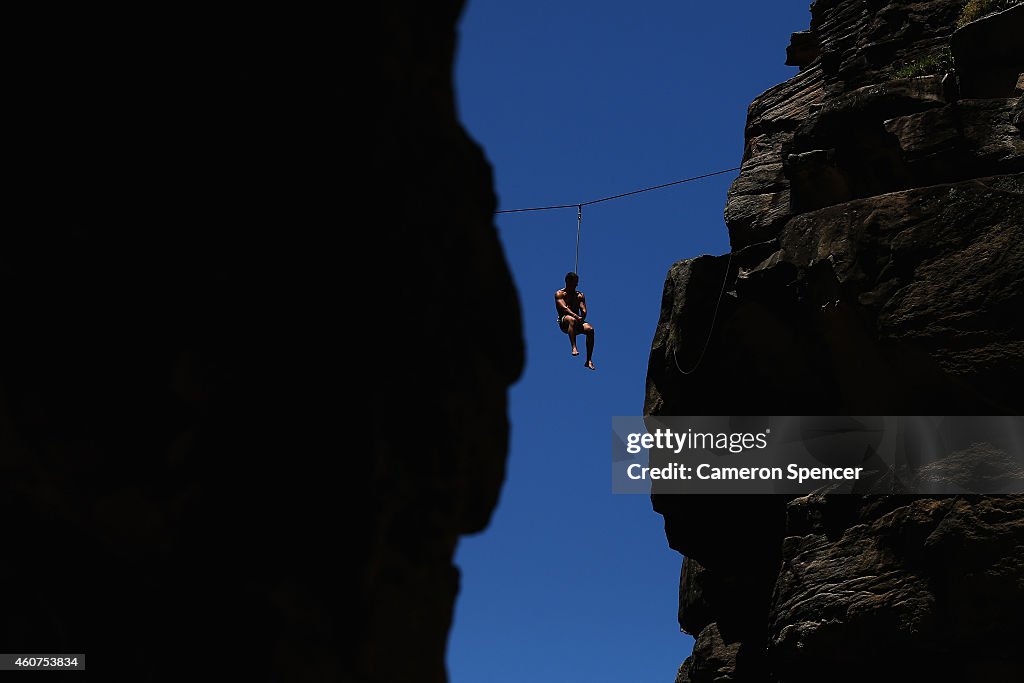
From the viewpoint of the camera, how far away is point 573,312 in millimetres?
26172

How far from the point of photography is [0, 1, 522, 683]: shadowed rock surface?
25.0ft

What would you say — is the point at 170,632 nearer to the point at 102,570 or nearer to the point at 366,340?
the point at 102,570

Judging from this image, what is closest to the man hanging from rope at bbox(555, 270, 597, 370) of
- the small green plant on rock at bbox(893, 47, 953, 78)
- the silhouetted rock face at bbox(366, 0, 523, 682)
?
the small green plant on rock at bbox(893, 47, 953, 78)

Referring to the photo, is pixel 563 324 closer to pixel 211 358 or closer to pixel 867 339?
pixel 867 339

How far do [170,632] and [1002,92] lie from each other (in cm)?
1743

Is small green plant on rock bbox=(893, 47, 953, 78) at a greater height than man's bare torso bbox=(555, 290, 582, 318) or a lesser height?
greater

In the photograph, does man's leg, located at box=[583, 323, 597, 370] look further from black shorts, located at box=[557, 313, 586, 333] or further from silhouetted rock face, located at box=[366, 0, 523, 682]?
silhouetted rock face, located at box=[366, 0, 523, 682]

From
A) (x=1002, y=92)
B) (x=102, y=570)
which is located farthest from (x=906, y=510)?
(x=102, y=570)

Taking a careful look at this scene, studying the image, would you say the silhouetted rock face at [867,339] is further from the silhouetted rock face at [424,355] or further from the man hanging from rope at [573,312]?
the silhouetted rock face at [424,355]

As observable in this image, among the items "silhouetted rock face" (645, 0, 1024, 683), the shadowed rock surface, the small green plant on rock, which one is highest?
the small green plant on rock

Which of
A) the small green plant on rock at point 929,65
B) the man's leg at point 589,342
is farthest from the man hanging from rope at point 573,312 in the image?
the small green plant on rock at point 929,65

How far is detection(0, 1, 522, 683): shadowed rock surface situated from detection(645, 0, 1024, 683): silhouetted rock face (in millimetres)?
11871

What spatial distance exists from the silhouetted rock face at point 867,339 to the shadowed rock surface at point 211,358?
11.9 m

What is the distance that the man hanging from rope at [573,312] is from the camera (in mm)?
25703
